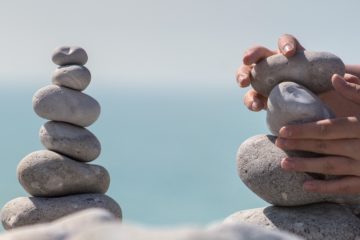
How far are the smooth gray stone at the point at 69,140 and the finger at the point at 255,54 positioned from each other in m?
1.53

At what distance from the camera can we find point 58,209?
13.7 feet

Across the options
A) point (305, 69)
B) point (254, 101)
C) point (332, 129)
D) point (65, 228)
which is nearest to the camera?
point (65, 228)

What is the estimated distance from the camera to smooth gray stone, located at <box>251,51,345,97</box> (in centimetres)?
327

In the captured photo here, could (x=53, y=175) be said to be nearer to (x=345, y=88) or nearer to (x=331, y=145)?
(x=331, y=145)

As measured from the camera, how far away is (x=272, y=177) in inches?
129

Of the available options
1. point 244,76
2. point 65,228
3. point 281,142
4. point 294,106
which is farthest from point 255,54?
point 65,228

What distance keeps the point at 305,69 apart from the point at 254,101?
393mm

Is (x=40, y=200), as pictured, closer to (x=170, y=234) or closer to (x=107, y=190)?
(x=107, y=190)

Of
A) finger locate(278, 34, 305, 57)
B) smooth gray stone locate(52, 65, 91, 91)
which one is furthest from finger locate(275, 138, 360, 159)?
smooth gray stone locate(52, 65, 91, 91)

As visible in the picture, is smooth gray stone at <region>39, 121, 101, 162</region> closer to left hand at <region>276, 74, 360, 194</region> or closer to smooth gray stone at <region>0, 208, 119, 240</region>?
left hand at <region>276, 74, 360, 194</region>

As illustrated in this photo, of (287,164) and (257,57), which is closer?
(287,164)

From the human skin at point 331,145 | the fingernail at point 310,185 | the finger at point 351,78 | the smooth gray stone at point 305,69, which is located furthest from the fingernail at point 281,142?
the finger at point 351,78

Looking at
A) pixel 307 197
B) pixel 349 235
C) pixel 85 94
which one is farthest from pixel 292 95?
pixel 85 94

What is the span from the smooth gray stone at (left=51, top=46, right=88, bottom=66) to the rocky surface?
125 inches
